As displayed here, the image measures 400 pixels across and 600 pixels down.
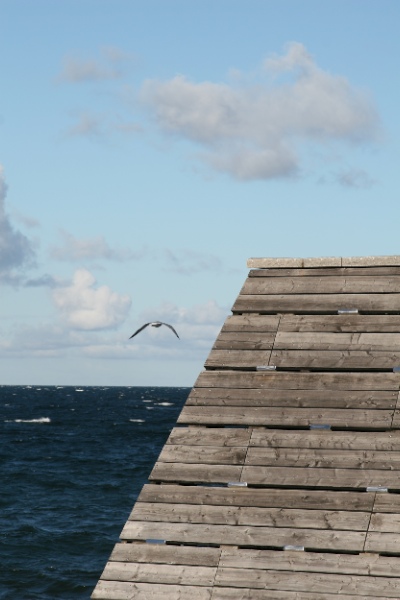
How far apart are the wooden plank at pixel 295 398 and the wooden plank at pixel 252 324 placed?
90 centimetres

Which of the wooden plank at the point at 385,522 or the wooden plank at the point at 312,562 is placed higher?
the wooden plank at the point at 385,522

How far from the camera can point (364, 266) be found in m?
13.0


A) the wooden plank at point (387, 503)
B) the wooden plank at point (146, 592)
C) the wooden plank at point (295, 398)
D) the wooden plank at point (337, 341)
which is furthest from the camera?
the wooden plank at point (337, 341)

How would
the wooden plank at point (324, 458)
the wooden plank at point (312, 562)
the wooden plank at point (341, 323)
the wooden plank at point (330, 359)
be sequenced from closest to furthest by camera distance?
the wooden plank at point (312, 562) → the wooden plank at point (324, 458) → the wooden plank at point (330, 359) → the wooden plank at point (341, 323)

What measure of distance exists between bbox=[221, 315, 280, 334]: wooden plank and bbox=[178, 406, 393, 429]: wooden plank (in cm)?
116

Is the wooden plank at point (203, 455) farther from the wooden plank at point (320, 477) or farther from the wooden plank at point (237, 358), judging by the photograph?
the wooden plank at point (237, 358)

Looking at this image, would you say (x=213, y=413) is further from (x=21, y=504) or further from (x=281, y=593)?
(x=21, y=504)

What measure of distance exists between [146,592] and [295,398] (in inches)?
108

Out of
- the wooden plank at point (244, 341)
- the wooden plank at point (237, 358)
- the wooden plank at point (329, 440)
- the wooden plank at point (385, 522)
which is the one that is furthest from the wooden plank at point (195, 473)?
the wooden plank at point (244, 341)

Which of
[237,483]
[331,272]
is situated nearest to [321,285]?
[331,272]

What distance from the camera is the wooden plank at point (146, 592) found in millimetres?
10344

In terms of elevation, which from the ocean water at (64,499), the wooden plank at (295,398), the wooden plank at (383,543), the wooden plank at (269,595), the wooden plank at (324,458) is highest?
the wooden plank at (295,398)

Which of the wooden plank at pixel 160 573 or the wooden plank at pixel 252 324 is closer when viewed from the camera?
the wooden plank at pixel 160 573

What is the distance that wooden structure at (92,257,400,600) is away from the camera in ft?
34.2
